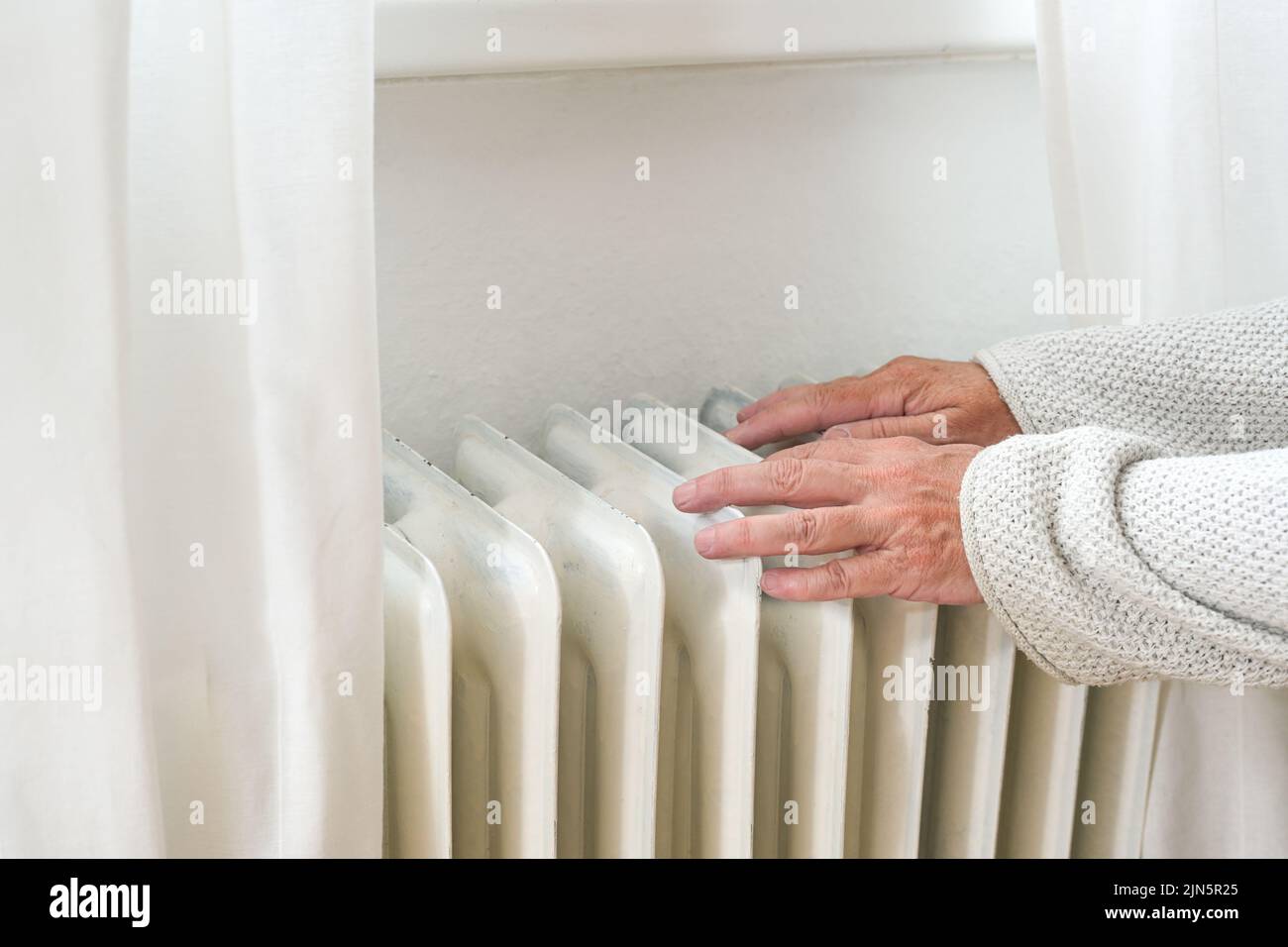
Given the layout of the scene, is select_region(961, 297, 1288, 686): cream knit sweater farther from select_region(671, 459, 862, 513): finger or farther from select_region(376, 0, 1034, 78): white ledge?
select_region(376, 0, 1034, 78): white ledge

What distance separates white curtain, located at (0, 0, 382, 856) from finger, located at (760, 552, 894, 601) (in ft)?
0.77

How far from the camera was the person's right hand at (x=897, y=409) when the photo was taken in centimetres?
81

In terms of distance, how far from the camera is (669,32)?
2.82ft

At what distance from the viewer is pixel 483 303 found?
904 mm

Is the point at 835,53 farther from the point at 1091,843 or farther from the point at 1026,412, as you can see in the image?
the point at 1091,843

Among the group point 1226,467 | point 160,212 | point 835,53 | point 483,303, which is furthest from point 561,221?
point 1226,467

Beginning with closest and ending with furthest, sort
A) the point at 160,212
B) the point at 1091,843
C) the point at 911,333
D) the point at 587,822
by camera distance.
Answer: the point at 160,212 < the point at 587,822 < the point at 1091,843 < the point at 911,333

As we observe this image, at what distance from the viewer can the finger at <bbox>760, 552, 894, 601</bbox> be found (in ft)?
2.22

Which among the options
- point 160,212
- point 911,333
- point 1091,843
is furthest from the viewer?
point 911,333

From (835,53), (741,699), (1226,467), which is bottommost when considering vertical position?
(741,699)

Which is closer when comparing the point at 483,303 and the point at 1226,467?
the point at 1226,467

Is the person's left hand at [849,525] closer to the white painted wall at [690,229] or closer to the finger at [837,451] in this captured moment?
the finger at [837,451]

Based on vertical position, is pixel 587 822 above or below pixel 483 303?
below
